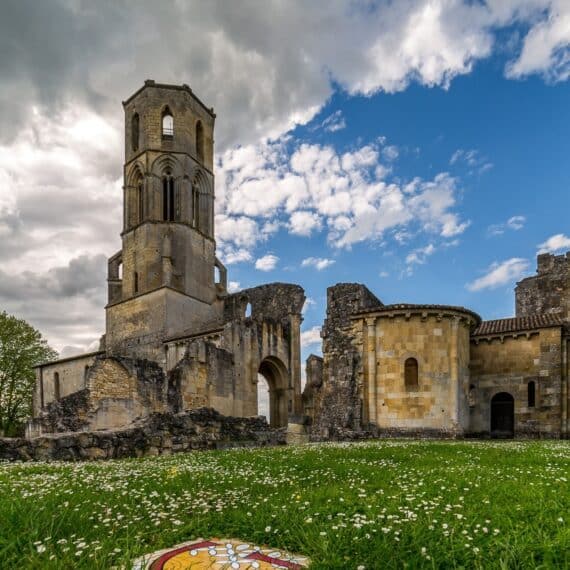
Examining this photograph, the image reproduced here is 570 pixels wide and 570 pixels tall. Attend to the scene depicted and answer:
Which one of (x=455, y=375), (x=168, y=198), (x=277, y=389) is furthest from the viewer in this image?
(x=168, y=198)

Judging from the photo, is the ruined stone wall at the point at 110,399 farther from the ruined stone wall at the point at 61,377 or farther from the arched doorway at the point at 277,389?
the ruined stone wall at the point at 61,377

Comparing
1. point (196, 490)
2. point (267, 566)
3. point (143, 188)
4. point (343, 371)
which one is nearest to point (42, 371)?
point (143, 188)

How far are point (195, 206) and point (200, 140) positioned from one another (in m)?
6.47

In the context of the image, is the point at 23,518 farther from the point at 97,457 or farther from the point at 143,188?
the point at 143,188

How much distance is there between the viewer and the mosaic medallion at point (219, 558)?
A: 346 cm

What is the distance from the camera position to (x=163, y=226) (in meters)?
39.1

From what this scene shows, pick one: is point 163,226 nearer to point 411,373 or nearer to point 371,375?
point 371,375

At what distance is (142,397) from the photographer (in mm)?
20734

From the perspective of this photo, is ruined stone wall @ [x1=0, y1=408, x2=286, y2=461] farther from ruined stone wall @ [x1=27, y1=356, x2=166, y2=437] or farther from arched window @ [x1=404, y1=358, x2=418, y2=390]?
arched window @ [x1=404, y1=358, x2=418, y2=390]

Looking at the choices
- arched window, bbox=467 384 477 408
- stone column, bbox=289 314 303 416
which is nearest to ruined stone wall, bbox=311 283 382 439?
arched window, bbox=467 384 477 408

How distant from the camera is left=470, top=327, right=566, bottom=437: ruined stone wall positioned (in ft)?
Answer: 68.1

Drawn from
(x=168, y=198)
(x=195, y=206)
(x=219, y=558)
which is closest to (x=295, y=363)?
(x=195, y=206)

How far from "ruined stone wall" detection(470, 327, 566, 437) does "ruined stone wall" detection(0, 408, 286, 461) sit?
10.6 m

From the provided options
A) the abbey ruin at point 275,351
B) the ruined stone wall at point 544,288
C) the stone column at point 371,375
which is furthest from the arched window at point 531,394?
the ruined stone wall at point 544,288
